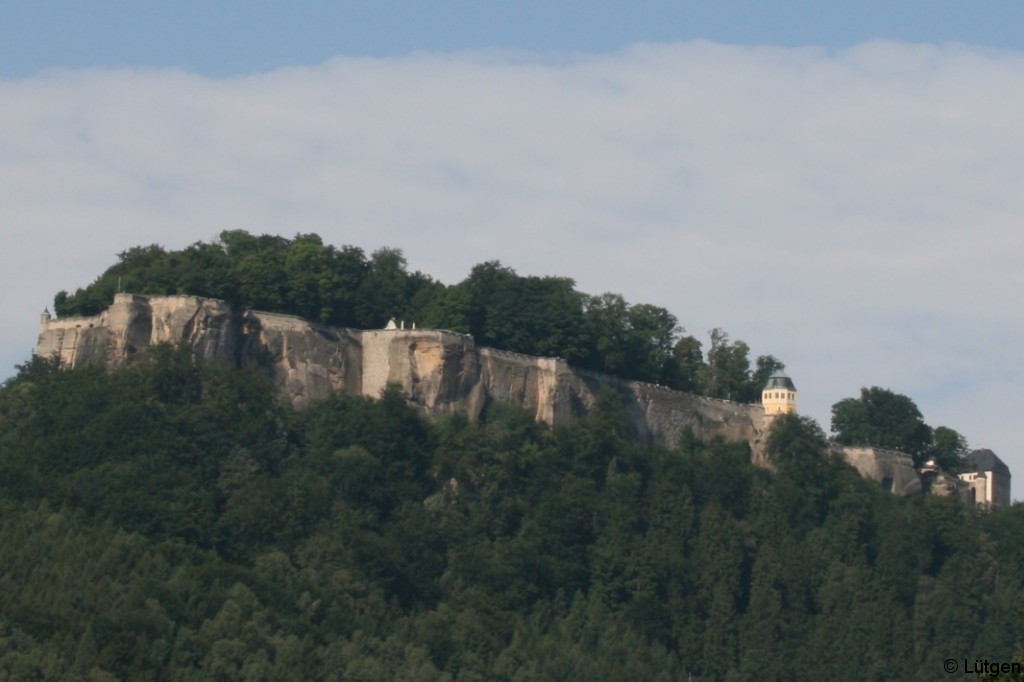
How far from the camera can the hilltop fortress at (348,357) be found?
78.1m

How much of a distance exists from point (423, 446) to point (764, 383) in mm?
17334

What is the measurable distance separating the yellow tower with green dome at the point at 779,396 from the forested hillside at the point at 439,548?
3.67 m

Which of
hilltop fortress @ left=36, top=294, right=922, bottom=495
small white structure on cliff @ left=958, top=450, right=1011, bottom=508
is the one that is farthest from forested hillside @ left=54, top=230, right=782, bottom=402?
small white structure on cliff @ left=958, top=450, right=1011, bottom=508

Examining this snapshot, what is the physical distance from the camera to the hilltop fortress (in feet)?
256

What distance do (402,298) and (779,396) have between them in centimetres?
1396

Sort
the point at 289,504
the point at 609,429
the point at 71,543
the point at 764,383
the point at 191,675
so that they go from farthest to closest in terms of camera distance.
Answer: the point at 764,383 < the point at 609,429 < the point at 289,504 < the point at 71,543 < the point at 191,675

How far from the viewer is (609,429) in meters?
83.0

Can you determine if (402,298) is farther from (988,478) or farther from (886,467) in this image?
(988,478)

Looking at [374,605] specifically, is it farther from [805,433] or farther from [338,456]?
[805,433]

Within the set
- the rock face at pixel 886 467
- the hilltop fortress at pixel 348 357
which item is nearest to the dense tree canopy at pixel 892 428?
the rock face at pixel 886 467

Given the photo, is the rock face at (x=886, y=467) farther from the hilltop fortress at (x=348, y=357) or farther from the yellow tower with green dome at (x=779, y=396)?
the hilltop fortress at (x=348, y=357)

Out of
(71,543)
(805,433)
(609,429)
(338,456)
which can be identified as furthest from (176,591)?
(805,433)

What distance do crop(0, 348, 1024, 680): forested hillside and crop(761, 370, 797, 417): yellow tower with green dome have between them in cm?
367

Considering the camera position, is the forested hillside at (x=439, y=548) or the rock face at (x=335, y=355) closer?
the forested hillside at (x=439, y=548)
